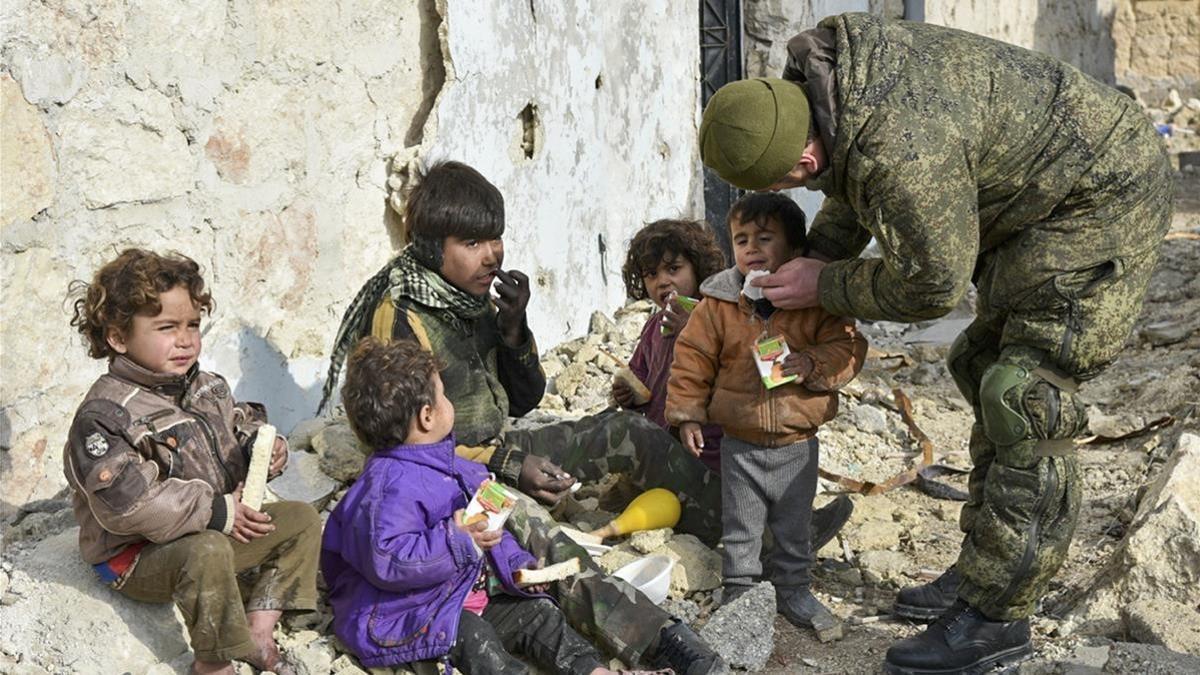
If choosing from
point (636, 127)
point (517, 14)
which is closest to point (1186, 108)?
point (636, 127)

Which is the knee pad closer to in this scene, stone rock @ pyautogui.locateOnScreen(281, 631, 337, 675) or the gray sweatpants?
the gray sweatpants

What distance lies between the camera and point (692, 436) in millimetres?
3910

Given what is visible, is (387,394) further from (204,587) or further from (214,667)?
(214,667)

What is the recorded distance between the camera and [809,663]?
148 inches

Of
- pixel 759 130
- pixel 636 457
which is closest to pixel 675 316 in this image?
pixel 636 457

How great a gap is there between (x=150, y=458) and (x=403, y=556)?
671 mm

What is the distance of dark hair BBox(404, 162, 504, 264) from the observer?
164 inches

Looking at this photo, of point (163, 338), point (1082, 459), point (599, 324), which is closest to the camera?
point (163, 338)

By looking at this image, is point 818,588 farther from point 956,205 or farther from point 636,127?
point 636,127

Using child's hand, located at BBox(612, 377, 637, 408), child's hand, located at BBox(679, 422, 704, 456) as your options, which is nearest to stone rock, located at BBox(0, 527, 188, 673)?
child's hand, located at BBox(679, 422, 704, 456)

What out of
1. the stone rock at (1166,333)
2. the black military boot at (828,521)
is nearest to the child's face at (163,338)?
the black military boot at (828,521)

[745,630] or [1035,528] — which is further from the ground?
[1035,528]

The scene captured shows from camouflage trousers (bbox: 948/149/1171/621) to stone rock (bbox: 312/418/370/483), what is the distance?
1.91 meters

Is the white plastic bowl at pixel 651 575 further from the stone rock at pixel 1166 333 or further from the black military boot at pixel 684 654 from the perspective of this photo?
the stone rock at pixel 1166 333
